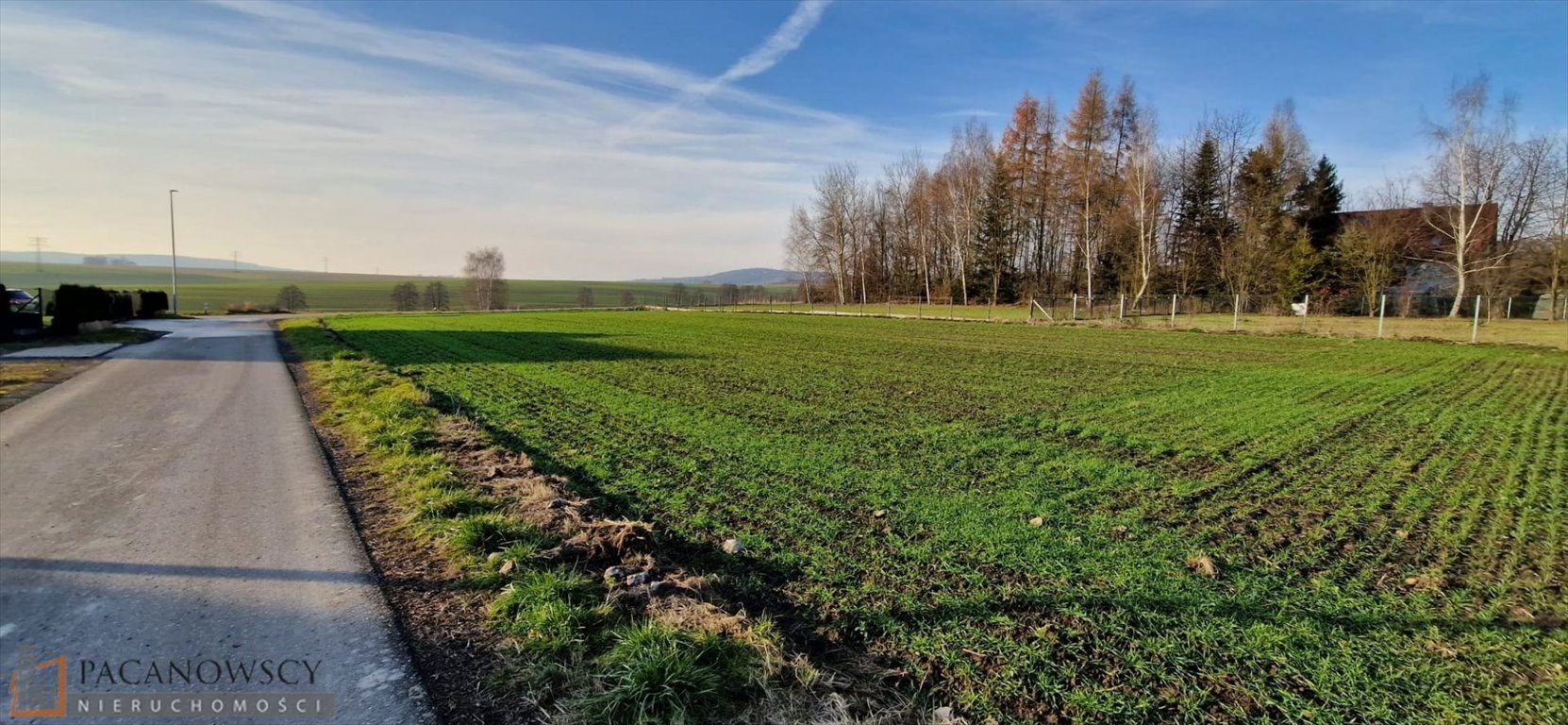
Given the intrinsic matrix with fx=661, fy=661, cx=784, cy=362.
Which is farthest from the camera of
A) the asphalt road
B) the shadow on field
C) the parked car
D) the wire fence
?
the wire fence

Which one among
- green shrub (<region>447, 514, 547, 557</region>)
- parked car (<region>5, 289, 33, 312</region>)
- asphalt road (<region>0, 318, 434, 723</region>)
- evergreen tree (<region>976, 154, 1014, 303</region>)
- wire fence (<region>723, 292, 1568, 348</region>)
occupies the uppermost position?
evergreen tree (<region>976, 154, 1014, 303</region>)

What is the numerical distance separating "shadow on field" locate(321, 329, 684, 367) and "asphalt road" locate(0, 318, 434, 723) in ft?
25.4

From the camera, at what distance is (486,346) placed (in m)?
17.9

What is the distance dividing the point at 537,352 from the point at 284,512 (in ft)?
40.4

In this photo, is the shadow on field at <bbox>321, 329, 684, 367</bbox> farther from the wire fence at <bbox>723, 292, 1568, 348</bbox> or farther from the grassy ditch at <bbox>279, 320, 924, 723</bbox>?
the wire fence at <bbox>723, 292, 1568, 348</bbox>

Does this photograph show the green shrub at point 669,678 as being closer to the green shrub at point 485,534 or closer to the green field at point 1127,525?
the green field at point 1127,525

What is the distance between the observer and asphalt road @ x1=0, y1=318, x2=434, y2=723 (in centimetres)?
256

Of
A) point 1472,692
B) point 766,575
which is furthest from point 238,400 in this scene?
point 1472,692

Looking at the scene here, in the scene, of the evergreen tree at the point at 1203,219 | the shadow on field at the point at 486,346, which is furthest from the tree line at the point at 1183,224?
the shadow on field at the point at 486,346

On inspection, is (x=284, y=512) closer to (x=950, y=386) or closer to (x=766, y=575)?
(x=766, y=575)

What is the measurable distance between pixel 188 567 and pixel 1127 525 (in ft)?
18.4

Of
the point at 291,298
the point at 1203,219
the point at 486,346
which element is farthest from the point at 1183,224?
the point at 291,298

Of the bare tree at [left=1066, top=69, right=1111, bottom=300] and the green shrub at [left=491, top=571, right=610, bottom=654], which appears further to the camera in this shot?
the bare tree at [left=1066, top=69, right=1111, bottom=300]

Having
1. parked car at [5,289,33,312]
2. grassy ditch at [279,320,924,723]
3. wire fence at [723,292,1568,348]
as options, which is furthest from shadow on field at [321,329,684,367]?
wire fence at [723,292,1568,348]
